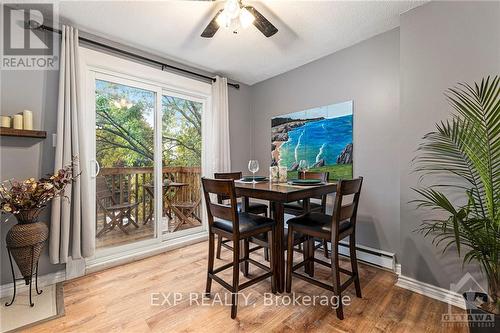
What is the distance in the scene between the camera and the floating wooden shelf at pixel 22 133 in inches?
73.0

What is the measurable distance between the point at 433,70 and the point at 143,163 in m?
3.17

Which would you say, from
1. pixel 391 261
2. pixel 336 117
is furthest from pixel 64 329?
pixel 336 117

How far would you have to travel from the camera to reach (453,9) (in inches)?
71.8

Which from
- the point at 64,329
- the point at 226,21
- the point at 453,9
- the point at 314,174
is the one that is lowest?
the point at 64,329

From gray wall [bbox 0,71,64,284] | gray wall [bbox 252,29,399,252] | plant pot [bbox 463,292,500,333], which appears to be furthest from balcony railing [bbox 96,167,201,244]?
plant pot [bbox 463,292,500,333]

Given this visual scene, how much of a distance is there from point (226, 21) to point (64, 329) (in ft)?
8.20

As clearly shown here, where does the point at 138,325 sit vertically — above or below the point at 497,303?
below

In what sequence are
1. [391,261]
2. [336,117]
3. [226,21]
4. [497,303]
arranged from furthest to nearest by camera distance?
[336,117]
[391,261]
[226,21]
[497,303]

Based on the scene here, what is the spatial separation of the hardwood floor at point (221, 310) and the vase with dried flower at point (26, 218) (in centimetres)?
43

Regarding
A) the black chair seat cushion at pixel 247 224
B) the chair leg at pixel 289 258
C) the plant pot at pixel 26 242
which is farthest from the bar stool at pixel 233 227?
the plant pot at pixel 26 242

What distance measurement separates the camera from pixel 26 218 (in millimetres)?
1863

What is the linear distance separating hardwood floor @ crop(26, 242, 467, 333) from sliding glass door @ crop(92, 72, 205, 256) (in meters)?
0.72

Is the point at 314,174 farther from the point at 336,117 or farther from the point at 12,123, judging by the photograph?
the point at 12,123

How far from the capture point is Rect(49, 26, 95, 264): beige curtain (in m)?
2.10
